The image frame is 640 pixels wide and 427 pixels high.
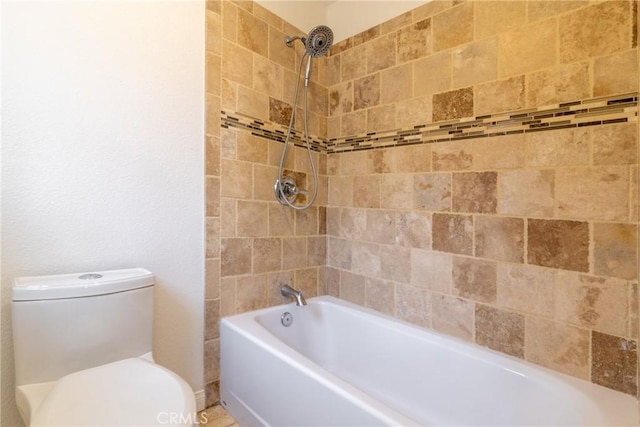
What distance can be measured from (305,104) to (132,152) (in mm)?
993

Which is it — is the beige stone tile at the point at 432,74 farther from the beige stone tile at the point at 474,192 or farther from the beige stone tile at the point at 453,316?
the beige stone tile at the point at 453,316

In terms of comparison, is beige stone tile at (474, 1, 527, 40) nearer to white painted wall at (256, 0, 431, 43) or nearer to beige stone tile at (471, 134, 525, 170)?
white painted wall at (256, 0, 431, 43)

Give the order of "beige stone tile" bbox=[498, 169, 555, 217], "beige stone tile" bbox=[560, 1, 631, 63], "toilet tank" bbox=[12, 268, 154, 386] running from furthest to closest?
1. "beige stone tile" bbox=[498, 169, 555, 217]
2. "beige stone tile" bbox=[560, 1, 631, 63]
3. "toilet tank" bbox=[12, 268, 154, 386]

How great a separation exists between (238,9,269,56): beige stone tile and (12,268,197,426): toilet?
130cm

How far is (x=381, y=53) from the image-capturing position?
179 cm

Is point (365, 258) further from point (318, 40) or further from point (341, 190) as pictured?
point (318, 40)

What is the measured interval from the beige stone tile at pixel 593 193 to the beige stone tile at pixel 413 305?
725 mm

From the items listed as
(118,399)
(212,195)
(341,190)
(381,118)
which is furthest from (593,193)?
(118,399)

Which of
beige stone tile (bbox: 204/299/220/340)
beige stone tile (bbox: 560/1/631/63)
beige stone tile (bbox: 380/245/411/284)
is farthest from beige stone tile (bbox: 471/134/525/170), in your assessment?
beige stone tile (bbox: 204/299/220/340)

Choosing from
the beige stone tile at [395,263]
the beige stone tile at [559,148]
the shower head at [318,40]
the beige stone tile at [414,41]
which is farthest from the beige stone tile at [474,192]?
the shower head at [318,40]

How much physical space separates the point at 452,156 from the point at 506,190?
0.29 meters

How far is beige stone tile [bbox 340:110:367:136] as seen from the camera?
6.20 ft

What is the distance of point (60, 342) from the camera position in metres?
1.03

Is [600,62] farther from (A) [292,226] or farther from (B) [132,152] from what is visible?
(B) [132,152]
